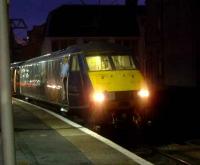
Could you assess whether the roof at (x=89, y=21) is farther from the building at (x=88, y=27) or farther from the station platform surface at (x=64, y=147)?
the station platform surface at (x=64, y=147)

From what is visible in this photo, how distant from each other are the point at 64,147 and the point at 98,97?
522 cm

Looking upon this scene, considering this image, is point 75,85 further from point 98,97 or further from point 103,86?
point 98,97

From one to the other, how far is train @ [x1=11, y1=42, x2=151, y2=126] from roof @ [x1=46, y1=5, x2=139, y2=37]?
35.8 metres

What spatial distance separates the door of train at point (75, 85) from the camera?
59.2 feet

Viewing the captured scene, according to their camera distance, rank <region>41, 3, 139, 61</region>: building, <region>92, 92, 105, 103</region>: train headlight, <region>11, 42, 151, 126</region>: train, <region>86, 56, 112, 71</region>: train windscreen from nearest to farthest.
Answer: <region>92, 92, 105, 103</region>: train headlight, <region>11, 42, 151, 126</region>: train, <region>86, 56, 112, 71</region>: train windscreen, <region>41, 3, 139, 61</region>: building

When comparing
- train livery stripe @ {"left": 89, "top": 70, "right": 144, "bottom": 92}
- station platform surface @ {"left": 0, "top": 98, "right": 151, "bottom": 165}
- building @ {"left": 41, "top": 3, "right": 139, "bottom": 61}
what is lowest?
station platform surface @ {"left": 0, "top": 98, "right": 151, "bottom": 165}

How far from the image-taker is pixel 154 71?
41469 mm

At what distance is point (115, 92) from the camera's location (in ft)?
56.4

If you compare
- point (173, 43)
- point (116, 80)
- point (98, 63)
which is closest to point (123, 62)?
point (98, 63)

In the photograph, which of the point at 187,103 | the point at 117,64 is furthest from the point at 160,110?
the point at 117,64

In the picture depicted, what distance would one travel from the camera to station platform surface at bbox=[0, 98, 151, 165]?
10.1 metres

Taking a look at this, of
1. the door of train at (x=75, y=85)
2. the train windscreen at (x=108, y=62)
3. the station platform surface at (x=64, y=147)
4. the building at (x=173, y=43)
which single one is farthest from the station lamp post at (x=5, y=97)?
the building at (x=173, y=43)

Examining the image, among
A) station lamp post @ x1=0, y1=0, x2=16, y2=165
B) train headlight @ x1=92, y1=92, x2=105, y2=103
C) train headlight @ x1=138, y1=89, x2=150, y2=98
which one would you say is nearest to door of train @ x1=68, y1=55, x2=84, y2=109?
train headlight @ x1=92, y1=92, x2=105, y2=103

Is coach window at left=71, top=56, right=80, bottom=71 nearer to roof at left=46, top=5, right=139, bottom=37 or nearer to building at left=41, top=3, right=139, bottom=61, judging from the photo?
building at left=41, top=3, right=139, bottom=61
